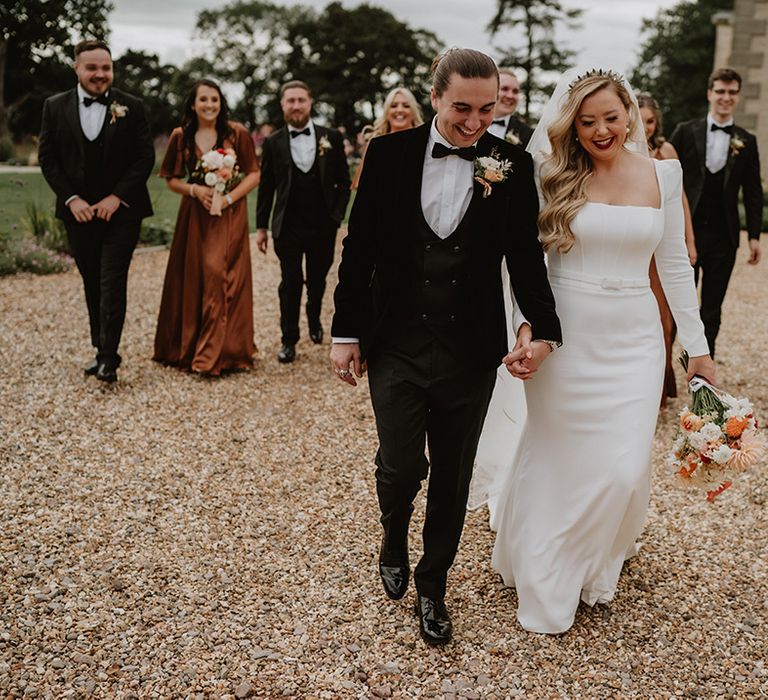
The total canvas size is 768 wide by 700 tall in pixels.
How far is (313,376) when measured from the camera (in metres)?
6.91

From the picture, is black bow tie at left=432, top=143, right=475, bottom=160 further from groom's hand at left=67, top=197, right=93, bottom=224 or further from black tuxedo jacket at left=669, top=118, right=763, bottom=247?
black tuxedo jacket at left=669, top=118, right=763, bottom=247

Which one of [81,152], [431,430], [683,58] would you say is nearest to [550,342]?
[431,430]

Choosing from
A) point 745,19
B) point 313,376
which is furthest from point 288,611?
point 745,19

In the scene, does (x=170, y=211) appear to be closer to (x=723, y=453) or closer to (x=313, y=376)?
(x=313, y=376)

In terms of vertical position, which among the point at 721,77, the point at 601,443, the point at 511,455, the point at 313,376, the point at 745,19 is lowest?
the point at 313,376

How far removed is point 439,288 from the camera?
2971 mm

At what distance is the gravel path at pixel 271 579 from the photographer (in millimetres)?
3014

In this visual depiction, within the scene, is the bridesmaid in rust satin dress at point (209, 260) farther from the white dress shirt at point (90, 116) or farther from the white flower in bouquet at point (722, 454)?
the white flower in bouquet at point (722, 454)

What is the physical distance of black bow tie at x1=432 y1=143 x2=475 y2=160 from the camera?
293 cm

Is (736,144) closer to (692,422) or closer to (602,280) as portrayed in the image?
(602,280)

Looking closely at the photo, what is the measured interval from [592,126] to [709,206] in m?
3.96

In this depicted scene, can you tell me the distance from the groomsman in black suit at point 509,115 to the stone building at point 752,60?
14420 mm

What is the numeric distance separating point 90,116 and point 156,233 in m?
7.68

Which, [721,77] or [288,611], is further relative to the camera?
[721,77]
